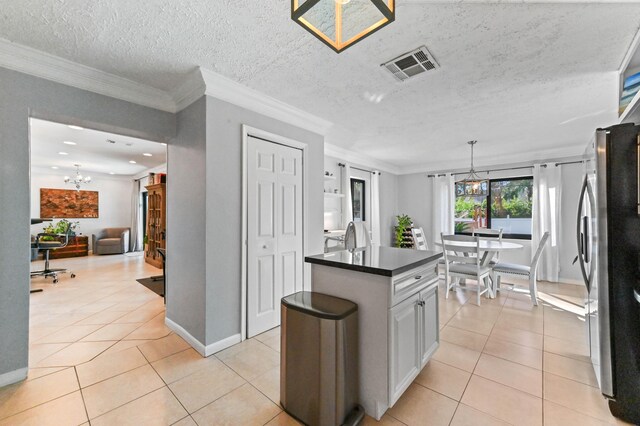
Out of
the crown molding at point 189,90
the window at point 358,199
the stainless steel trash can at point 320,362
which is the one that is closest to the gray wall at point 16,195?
the crown molding at point 189,90

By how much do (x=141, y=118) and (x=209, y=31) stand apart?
1358 millimetres

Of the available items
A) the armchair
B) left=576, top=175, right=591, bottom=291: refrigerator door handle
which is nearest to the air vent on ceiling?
left=576, top=175, right=591, bottom=291: refrigerator door handle

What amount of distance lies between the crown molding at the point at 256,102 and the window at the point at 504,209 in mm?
3753

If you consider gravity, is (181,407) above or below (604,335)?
below

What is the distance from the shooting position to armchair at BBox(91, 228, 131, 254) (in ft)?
25.9

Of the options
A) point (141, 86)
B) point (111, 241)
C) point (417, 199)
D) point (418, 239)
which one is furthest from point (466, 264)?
point (111, 241)

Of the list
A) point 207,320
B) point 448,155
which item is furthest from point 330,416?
point 448,155

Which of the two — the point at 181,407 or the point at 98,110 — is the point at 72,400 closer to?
the point at 181,407

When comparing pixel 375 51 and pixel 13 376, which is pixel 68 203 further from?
pixel 375 51

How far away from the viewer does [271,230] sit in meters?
2.96

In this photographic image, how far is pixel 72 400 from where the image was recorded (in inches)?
72.1

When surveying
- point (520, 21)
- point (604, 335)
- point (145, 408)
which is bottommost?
point (145, 408)

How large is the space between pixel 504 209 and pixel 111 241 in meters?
10.7

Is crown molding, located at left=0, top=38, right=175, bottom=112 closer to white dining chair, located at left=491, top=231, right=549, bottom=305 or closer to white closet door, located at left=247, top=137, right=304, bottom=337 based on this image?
white closet door, located at left=247, top=137, right=304, bottom=337
